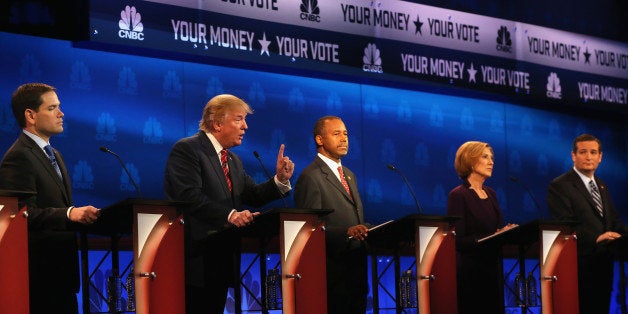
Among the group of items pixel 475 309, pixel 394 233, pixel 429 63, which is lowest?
pixel 475 309

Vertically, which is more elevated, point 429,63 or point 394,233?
point 429,63

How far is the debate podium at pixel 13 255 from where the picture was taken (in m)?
4.32

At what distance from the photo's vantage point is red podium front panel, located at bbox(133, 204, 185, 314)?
476 centimetres

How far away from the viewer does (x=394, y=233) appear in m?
6.03

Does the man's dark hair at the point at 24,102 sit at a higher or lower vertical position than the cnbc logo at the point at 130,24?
lower

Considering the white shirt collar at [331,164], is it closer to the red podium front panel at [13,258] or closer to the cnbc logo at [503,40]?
the red podium front panel at [13,258]

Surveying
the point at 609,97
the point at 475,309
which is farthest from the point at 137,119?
the point at 609,97

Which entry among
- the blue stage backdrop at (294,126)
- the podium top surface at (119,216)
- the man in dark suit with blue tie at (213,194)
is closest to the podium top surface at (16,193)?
the podium top surface at (119,216)

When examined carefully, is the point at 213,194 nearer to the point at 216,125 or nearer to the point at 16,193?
the point at 216,125

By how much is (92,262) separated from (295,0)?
2581 millimetres

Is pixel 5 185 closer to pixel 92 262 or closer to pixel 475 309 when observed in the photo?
pixel 92 262

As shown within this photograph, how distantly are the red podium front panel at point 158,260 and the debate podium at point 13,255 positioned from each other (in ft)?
1.80

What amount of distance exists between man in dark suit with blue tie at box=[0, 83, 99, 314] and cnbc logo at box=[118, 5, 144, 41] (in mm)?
2056

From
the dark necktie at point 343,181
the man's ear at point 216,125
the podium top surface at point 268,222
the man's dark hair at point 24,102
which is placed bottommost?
the podium top surface at point 268,222
